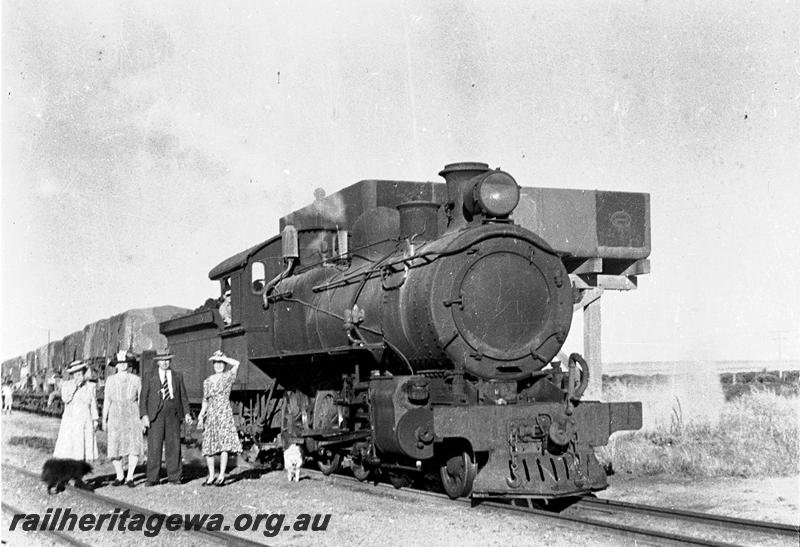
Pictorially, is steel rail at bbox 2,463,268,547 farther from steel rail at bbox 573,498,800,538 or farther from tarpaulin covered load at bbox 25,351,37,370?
tarpaulin covered load at bbox 25,351,37,370

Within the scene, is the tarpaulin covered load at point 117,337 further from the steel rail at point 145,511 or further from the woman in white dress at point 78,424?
the woman in white dress at point 78,424

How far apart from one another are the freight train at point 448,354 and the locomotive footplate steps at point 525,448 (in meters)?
0.01

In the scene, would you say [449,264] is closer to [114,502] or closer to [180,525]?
[180,525]

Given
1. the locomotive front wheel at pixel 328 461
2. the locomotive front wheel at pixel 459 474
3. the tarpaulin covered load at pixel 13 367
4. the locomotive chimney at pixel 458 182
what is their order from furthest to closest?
the tarpaulin covered load at pixel 13 367
the locomotive front wheel at pixel 328 461
the locomotive chimney at pixel 458 182
the locomotive front wheel at pixel 459 474

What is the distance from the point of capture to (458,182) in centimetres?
1041

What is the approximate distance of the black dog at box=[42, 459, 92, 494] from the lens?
1148cm

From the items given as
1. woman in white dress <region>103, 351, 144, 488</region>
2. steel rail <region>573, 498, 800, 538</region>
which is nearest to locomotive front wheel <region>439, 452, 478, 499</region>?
steel rail <region>573, 498, 800, 538</region>

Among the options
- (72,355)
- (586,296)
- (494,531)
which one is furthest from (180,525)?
(72,355)

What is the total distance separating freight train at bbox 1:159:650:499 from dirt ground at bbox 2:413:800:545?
0.50m

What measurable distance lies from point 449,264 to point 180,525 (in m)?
3.54

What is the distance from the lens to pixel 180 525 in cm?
833

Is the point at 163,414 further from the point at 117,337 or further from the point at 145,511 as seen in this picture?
the point at 117,337

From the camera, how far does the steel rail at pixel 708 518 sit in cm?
768

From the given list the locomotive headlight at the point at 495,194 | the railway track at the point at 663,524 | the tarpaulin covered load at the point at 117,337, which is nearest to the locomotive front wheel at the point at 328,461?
the railway track at the point at 663,524
